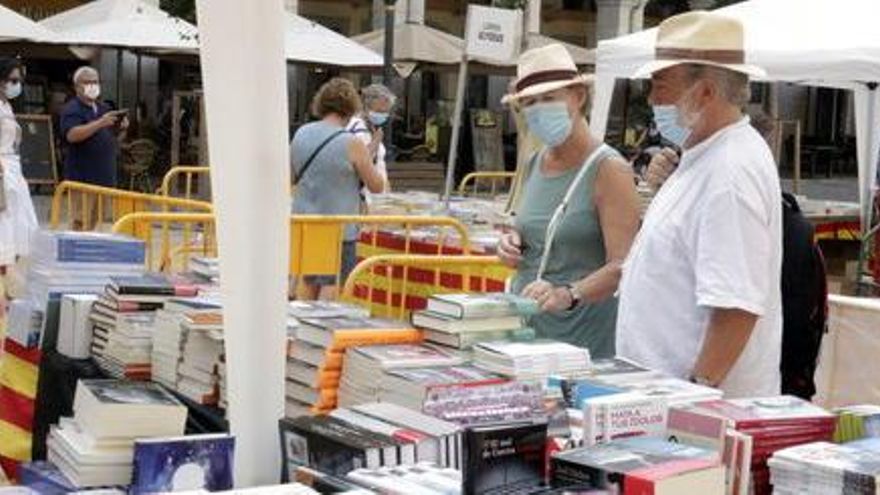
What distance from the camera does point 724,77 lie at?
361 centimetres

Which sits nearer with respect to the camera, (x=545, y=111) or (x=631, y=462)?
(x=631, y=462)

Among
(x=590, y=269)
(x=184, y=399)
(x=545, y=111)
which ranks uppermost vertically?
(x=545, y=111)

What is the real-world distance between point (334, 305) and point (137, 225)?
4139mm

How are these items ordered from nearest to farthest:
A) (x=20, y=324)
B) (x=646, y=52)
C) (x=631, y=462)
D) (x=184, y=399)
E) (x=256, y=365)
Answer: (x=631, y=462) < (x=256, y=365) < (x=184, y=399) < (x=20, y=324) < (x=646, y=52)

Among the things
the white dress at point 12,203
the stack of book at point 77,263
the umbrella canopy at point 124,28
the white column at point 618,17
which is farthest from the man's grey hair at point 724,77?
the white column at point 618,17

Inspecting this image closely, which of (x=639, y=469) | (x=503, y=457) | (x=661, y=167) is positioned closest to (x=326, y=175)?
(x=661, y=167)

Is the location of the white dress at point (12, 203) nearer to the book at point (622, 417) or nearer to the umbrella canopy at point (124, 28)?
the book at point (622, 417)

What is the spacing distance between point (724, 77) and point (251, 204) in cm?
150

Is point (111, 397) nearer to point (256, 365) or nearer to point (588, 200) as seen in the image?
point (256, 365)

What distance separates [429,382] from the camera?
9.43 feet

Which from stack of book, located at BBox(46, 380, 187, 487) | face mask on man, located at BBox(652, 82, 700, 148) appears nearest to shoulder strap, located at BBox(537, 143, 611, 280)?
face mask on man, located at BBox(652, 82, 700, 148)

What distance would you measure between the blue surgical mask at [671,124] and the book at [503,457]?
1417 millimetres

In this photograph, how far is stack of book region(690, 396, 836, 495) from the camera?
2652mm

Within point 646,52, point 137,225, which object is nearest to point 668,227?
point 137,225
